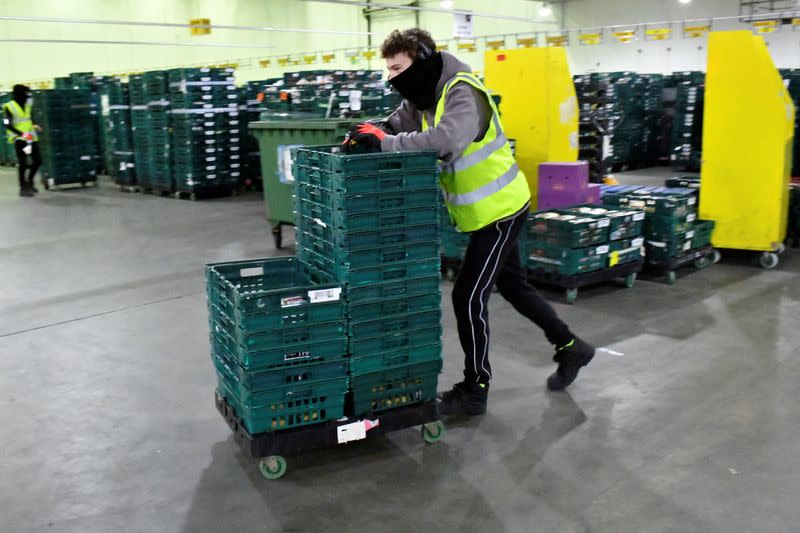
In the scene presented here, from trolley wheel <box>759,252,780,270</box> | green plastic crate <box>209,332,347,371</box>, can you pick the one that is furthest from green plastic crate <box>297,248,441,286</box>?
trolley wheel <box>759,252,780,270</box>

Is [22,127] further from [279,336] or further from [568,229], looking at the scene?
[279,336]

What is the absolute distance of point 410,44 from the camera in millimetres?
3314

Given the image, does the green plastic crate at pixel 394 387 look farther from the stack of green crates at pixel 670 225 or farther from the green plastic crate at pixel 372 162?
the stack of green crates at pixel 670 225

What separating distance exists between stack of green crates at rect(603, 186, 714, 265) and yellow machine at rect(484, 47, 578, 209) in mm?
1068

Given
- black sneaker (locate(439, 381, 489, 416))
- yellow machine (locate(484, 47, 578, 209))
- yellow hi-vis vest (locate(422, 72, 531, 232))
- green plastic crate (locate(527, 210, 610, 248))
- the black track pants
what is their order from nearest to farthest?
yellow hi-vis vest (locate(422, 72, 531, 232))
the black track pants
black sneaker (locate(439, 381, 489, 416))
green plastic crate (locate(527, 210, 610, 248))
yellow machine (locate(484, 47, 578, 209))

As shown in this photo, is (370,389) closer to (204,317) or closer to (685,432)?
(685,432)

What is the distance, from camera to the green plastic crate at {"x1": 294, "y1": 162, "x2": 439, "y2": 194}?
10.5 feet

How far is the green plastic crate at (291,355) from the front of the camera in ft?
10.2

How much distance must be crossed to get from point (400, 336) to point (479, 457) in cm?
69

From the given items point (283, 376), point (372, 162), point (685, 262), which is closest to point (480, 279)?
point (372, 162)

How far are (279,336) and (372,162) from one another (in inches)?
34.6

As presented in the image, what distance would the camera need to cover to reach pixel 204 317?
582 cm

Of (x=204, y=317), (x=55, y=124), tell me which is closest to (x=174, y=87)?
(x=55, y=124)

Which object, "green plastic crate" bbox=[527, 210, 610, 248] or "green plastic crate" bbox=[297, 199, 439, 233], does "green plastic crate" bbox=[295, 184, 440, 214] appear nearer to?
"green plastic crate" bbox=[297, 199, 439, 233]
